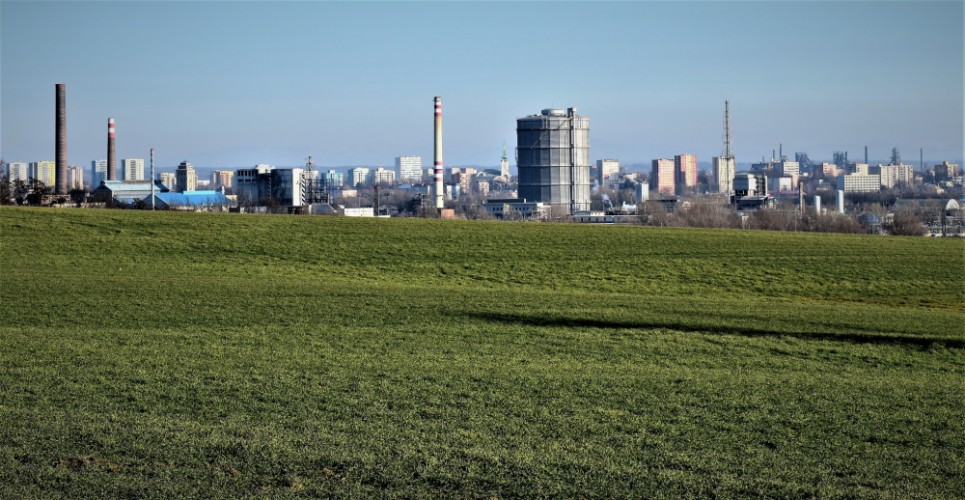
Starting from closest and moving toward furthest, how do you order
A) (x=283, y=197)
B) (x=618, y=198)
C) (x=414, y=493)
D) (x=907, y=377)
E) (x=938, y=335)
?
(x=414, y=493) → (x=907, y=377) → (x=938, y=335) → (x=283, y=197) → (x=618, y=198)

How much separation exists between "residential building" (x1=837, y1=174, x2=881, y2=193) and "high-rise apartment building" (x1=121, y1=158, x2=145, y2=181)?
120 meters

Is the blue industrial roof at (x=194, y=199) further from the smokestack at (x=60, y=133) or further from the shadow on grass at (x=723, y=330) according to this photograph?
the shadow on grass at (x=723, y=330)

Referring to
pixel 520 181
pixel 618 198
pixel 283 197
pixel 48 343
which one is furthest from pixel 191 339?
pixel 618 198

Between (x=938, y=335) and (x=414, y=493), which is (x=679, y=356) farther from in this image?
(x=414, y=493)

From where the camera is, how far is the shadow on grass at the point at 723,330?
16.1 meters

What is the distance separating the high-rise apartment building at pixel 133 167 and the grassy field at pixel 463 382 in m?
148

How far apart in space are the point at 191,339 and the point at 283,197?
65.6 metres

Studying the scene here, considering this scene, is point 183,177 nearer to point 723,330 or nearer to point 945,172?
point 723,330

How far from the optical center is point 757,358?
13.5m

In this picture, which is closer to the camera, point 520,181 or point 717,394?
point 717,394

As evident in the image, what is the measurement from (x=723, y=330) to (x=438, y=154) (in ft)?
235

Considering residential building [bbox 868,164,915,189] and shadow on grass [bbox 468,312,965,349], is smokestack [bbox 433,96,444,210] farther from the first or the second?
residential building [bbox 868,164,915,189]

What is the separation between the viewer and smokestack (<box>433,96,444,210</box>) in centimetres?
8620

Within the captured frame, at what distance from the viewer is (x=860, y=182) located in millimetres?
175875
